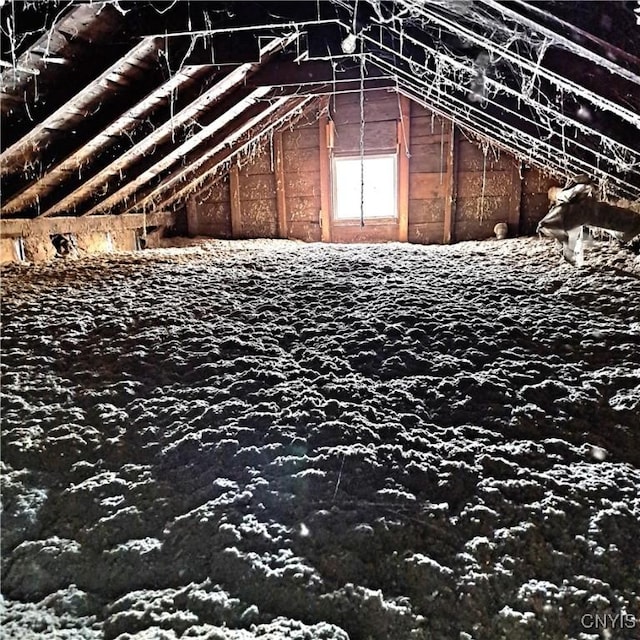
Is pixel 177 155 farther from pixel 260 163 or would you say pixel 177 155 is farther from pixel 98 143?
pixel 260 163

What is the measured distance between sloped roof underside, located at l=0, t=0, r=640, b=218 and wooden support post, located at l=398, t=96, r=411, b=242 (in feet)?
4.38

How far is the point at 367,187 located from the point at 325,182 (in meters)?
0.49

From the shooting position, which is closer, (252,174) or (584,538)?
(584,538)

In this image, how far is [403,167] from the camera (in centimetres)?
452

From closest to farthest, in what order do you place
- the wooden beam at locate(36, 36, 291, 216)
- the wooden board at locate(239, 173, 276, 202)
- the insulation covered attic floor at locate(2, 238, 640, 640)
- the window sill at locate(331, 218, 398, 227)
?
the insulation covered attic floor at locate(2, 238, 640, 640) < the wooden beam at locate(36, 36, 291, 216) < the window sill at locate(331, 218, 398, 227) < the wooden board at locate(239, 173, 276, 202)

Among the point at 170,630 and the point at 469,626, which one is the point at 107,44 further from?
the point at 469,626

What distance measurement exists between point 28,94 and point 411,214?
3.43 metres

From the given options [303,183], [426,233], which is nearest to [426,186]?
[426,233]

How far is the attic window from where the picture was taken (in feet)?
15.3

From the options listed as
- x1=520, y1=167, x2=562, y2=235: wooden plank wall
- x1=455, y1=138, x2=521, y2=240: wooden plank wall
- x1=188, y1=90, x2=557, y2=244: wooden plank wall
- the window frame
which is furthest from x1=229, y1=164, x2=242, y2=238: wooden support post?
x1=520, y1=167, x2=562, y2=235: wooden plank wall

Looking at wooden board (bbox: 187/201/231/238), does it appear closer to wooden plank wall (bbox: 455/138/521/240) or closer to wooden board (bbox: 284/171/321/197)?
wooden board (bbox: 284/171/321/197)

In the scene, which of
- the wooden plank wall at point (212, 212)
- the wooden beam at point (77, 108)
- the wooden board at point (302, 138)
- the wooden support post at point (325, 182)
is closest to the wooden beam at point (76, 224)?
the wooden plank wall at point (212, 212)

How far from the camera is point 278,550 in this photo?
0.85 metres

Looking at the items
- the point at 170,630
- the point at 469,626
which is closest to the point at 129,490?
the point at 170,630
